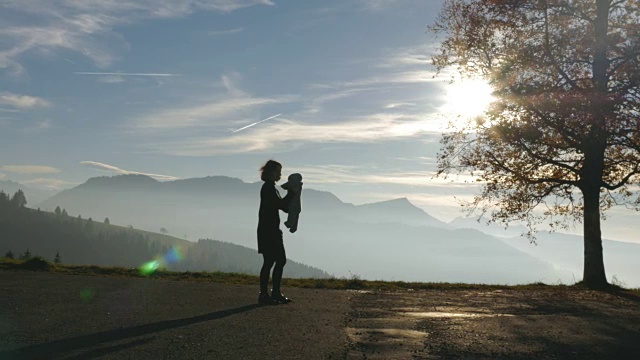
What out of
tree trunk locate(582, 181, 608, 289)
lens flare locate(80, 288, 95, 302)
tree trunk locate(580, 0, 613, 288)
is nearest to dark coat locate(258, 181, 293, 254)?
lens flare locate(80, 288, 95, 302)

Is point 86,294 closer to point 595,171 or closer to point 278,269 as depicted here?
point 278,269

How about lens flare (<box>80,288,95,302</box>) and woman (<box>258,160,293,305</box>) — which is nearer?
lens flare (<box>80,288,95,302</box>)

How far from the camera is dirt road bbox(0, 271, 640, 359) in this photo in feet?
20.8

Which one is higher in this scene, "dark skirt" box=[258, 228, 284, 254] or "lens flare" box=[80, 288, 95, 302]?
"dark skirt" box=[258, 228, 284, 254]

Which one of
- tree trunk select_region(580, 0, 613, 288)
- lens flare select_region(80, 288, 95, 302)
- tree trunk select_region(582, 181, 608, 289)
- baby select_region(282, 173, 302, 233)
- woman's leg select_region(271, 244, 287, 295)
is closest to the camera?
lens flare select_region(80, 288, 95, 302)

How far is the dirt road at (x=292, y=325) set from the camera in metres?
6.35

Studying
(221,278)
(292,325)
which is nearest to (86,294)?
(292,325)

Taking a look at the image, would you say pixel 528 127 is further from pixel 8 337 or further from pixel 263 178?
pixel 8 337

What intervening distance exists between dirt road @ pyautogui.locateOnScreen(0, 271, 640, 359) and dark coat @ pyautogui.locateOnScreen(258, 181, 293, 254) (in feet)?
4.31

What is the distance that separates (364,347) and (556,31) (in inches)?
632

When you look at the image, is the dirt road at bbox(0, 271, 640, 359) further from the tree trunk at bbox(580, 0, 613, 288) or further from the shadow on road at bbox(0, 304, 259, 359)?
the tree trunk at bbox(580, 0, 613, 288)

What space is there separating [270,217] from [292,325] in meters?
3.25

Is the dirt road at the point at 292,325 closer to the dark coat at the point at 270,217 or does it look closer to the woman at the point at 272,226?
the woman at the point at 272,226

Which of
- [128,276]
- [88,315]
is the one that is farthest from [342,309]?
[128,276]
